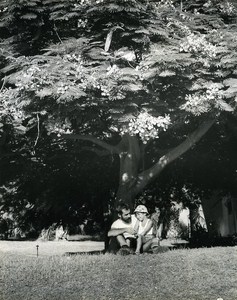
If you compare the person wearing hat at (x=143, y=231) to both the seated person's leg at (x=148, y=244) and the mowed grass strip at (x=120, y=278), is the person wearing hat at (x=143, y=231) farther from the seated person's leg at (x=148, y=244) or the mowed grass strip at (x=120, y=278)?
the mowed grass strip at (x=120, y=278)

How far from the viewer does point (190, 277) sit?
848 centimetres

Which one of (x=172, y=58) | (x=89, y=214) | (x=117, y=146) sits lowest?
(x=89, y=214)

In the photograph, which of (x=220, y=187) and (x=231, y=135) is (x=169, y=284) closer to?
(x=231, y=135)

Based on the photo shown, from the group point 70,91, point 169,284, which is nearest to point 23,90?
point 70,91

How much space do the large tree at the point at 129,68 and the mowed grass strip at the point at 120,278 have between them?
12.2ft

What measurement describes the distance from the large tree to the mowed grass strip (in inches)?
146

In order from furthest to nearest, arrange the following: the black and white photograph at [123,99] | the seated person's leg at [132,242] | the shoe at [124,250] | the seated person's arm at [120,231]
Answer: the seated person's leg at [132,242], the seated person's arm at [120,231], the shoe at [124,250], the black and white photograph at [123,99]

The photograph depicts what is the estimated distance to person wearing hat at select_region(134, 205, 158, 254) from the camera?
11935 millimetres

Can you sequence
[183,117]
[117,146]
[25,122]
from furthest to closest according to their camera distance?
[117,146] → [25,122] → [183,117]

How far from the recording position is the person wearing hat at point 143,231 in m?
11.9

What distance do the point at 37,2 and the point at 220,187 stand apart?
11806 mm

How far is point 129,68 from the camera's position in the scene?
1141 cm

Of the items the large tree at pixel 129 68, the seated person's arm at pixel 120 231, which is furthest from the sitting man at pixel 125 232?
the large tree at pixel 129 68

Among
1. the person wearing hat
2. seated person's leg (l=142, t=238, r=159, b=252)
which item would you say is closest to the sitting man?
the person wearing hat
